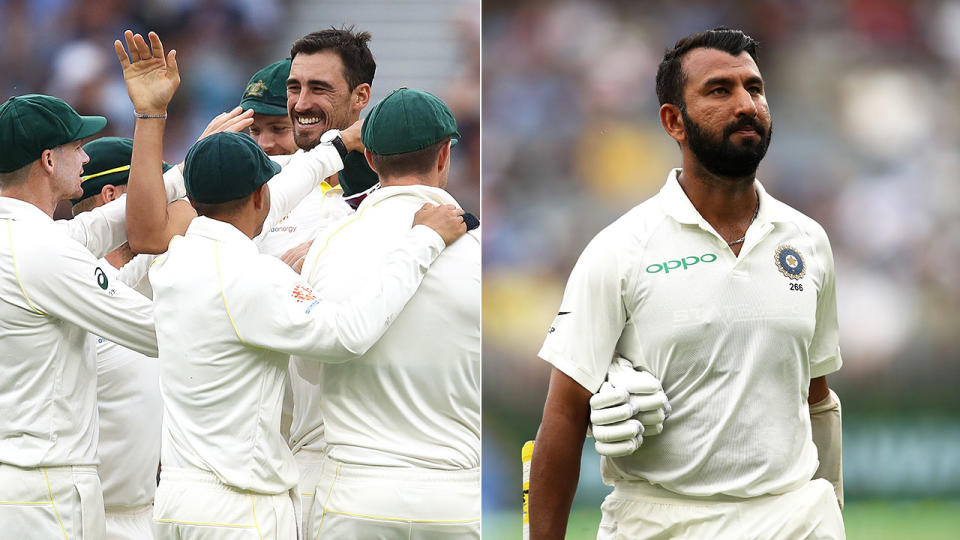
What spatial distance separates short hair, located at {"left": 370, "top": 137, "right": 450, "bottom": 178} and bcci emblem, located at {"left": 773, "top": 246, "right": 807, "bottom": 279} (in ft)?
3.23

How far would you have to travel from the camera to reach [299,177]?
10.6 feet

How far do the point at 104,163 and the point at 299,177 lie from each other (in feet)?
2.74

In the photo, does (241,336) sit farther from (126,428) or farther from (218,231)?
(126,428)

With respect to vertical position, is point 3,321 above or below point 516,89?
below

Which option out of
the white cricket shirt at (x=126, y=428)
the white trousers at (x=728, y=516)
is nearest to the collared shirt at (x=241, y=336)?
the white trousers at (x=728, y=516)

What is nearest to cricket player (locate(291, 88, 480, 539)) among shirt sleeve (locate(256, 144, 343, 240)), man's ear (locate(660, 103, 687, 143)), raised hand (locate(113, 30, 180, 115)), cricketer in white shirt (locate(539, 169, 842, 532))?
shirt sleeve (locate(256, 144, 343, 240))

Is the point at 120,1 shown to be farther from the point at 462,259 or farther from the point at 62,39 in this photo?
the point at 462,259

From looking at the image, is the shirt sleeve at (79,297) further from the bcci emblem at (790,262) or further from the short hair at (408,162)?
the bcci emblem at (790,262)

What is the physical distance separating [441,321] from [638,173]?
2.84 metres

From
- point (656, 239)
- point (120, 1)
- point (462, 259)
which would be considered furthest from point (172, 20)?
point (656, 239)

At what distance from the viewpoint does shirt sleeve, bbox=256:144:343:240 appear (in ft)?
10.4

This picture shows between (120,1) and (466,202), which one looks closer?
(466,202)

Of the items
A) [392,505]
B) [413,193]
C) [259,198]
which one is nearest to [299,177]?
[259,198]

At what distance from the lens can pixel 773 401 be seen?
7.09ft
